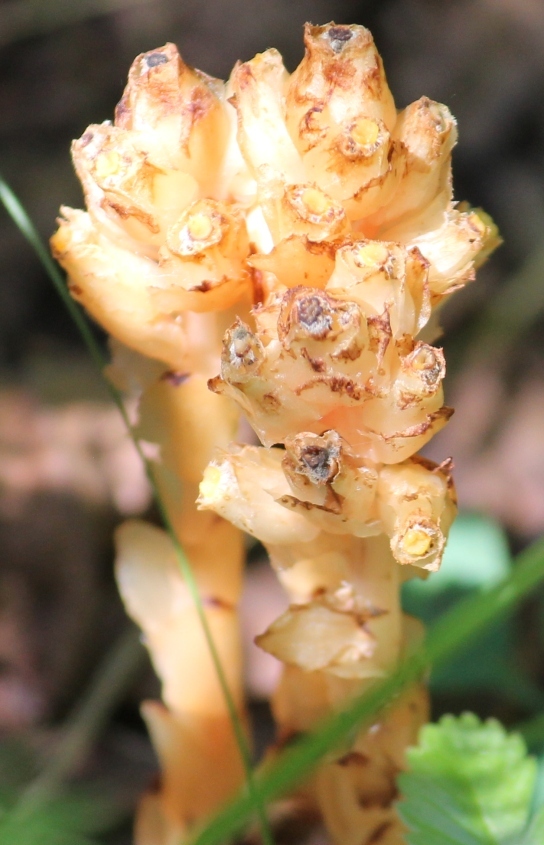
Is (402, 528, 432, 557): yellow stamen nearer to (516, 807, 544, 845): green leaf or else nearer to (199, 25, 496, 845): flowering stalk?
(199, 25, 496, 845): flowering stalk

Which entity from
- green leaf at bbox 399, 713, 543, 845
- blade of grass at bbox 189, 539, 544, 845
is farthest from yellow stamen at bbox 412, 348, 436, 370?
green leaf at bbox 399, 713, 543, 845

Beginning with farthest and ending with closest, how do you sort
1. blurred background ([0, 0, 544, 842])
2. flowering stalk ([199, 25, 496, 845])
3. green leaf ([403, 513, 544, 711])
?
blurred background ([0, 0, 544, 842])
green leaf ([403, 513, 544, 711])
flowering stalk ([199, 25, 496, 845])

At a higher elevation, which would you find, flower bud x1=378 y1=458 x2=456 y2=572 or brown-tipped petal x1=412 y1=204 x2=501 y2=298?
brown-tipped petal x1=412 y1=204 x2=501 y2=298

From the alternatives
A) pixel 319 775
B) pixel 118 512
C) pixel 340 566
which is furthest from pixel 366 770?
pixel 118 512

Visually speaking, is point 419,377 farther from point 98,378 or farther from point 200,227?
point 98,378

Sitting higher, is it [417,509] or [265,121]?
[265,121]

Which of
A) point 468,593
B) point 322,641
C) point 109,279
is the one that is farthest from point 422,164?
point 468,593

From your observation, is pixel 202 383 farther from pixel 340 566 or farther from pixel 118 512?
pixel 118 512
